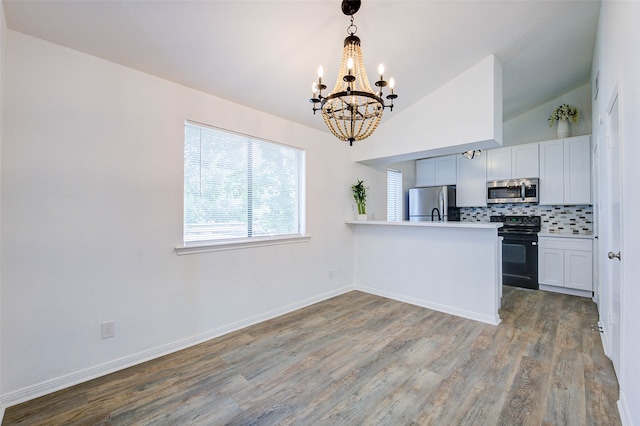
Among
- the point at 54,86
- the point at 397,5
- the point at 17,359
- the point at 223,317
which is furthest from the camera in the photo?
the point at 223,317

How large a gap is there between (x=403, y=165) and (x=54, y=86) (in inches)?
206

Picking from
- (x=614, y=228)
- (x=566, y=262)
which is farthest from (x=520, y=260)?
(x=614, y=228)

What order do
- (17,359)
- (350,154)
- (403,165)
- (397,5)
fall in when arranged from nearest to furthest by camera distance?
(17,359) → (397,5) → (350,154) → (403,165)

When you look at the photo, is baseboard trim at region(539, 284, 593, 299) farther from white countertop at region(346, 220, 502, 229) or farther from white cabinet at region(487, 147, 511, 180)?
white countertop at region(346, 220, 502, 229)

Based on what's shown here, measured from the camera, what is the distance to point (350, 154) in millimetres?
4379

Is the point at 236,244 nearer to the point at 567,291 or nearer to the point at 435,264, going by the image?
the point at 435,264

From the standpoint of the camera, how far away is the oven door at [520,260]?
14.5 ft

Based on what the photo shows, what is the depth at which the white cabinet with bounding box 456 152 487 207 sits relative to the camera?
16.9ft

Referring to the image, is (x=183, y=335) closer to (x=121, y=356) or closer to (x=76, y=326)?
(x=121, y=356)

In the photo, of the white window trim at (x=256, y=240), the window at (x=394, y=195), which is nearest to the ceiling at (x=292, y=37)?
the white window trim at (x=256, y=240)

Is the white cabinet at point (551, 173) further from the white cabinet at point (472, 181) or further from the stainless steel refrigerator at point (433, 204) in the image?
the stainless steel refrigerator at point (433, 204)

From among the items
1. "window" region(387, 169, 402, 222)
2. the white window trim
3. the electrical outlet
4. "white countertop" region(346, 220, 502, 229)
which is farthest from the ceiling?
"window" region(387, 169, 402, 222)

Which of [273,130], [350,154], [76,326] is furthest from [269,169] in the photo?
[76,326]

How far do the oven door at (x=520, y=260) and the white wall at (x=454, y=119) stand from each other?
221 centimetres
